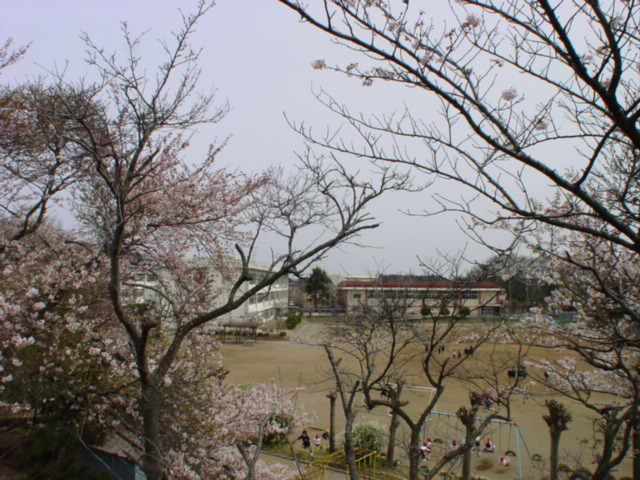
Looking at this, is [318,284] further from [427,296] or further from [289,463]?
[427,296]

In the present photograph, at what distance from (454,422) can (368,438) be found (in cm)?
374

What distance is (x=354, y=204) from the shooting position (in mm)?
5172

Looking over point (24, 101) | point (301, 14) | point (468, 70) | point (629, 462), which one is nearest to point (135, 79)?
point (24, 101)

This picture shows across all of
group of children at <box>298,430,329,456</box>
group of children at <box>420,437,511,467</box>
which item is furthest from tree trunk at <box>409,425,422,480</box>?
group of children at <box>298,430,329,456</box>

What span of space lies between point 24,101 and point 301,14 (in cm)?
561

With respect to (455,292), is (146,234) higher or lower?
higher

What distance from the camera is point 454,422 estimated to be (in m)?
13.6

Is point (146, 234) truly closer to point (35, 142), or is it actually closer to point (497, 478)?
point (35, 142)

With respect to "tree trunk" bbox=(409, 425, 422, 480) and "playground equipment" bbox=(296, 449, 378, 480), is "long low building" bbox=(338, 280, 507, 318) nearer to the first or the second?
"tree trunk" bbox=(409, 425, 422, 480)

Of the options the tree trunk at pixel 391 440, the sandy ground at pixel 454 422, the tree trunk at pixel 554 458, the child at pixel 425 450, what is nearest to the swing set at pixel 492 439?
the sandy ground at pixel 454 422

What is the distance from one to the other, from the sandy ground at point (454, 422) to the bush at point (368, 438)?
90 cm

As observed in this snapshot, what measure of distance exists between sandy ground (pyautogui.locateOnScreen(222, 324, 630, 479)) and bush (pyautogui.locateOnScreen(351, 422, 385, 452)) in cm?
90

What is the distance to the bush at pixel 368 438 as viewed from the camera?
1115cm

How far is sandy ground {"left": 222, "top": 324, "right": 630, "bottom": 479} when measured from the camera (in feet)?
34.2
